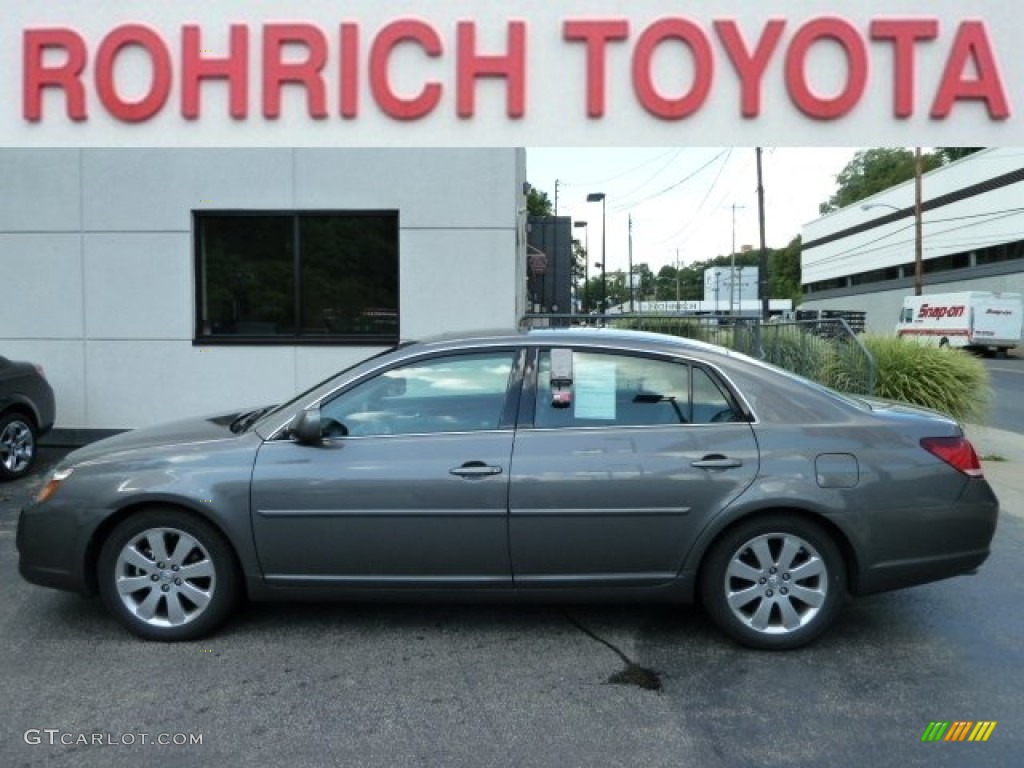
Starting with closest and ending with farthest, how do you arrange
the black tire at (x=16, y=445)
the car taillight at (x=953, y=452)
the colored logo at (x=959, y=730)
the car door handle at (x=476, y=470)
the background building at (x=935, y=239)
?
the colored logo at (x=959, y=730)
the car door handle at (x=476, y=470)
the car taillight at (x=953, y=452)
the black tire at (x=16, y=445)
the background building at (x=935, y=239)

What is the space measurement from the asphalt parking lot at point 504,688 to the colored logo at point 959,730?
0.15ft

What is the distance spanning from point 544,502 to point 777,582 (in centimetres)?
120

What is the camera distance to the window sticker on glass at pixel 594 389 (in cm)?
432

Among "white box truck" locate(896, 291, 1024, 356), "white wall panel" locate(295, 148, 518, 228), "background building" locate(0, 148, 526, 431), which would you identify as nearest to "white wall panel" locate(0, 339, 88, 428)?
"background building" locate(0, 148, 526, 431)

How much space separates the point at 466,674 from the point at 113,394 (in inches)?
296

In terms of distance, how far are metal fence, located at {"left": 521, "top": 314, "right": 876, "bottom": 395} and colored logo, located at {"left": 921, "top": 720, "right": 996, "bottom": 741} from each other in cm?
617

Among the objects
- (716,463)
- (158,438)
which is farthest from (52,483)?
(716,463)

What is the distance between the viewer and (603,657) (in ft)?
13.8

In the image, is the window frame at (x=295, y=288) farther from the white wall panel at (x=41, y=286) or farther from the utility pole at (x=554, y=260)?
the utility pole at (x=554, y=260)

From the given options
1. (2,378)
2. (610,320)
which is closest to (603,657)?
(610,320)

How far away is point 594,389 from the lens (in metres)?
4.36

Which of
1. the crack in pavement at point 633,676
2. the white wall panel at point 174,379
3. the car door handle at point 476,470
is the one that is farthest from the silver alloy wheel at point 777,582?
the white wall panel at point 174,379

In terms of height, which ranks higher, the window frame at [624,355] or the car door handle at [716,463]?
the window frame at [624,355]

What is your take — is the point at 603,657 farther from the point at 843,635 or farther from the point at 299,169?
the point at 299,169
